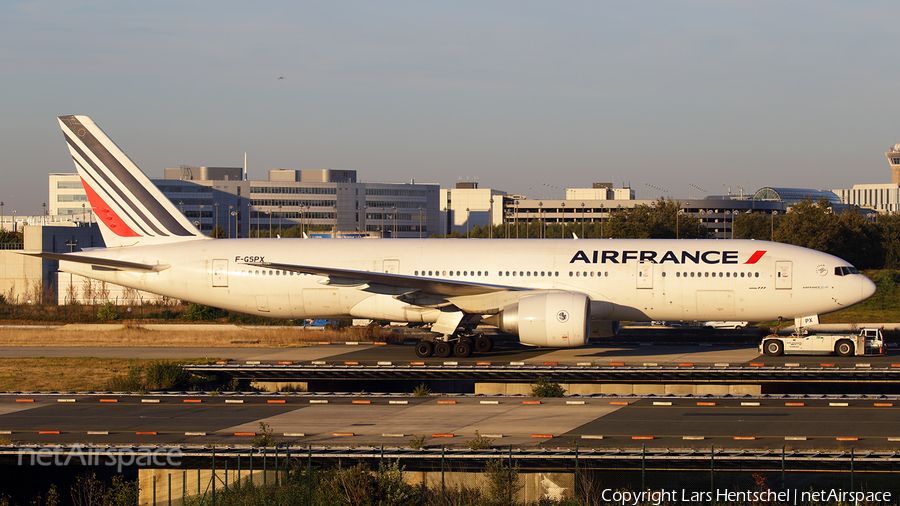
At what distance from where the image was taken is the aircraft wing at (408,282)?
96.7ft

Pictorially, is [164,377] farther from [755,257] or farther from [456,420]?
[755,257]

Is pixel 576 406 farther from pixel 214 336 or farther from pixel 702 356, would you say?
pixel 214 336

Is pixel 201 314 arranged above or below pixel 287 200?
below

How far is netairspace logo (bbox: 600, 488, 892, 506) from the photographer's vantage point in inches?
528

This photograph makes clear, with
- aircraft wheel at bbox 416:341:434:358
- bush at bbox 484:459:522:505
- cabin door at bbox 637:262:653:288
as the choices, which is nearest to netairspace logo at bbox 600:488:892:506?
bush at bbox 484:459:522:505

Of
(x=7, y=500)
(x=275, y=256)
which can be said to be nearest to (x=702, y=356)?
(x=275, y=256)

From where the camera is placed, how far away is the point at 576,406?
22094 millimetres

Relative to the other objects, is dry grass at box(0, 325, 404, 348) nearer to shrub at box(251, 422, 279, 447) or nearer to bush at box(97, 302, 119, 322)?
bush at box(97, 302, 119, 322)

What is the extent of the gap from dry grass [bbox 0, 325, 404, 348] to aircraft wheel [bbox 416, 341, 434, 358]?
6741 mm

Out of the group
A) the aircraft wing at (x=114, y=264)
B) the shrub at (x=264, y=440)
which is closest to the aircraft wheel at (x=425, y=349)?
the aircraft wing at (x=114, y=264)

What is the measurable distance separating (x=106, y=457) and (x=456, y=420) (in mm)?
8053

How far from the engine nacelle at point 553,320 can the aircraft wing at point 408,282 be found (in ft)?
5.78

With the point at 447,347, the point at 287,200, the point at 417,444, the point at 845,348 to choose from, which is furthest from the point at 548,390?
the point at 287,200

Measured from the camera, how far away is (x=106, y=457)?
624 inches
